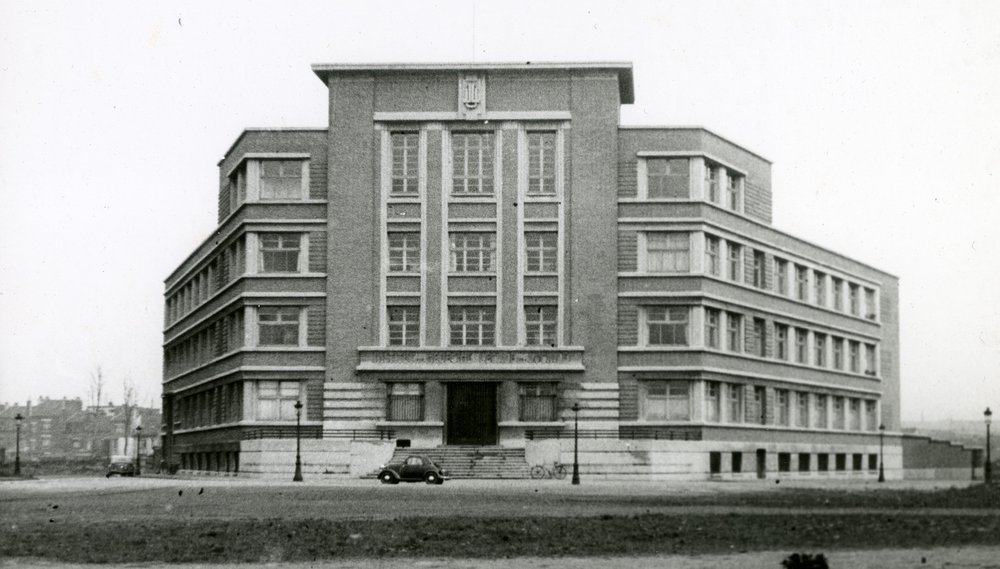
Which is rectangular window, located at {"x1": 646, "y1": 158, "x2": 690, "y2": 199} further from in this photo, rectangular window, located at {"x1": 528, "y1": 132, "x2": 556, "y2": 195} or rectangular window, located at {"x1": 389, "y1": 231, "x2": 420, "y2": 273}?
rectangular window, located at {"x1": 389, "y1": 231, "x2": 420, "y2": 273}

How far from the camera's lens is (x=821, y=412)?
7181cm

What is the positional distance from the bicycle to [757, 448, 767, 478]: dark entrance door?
12.0m

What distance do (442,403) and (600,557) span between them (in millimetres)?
42817

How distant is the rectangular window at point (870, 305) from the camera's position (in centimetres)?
7912

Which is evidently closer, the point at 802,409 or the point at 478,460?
the point at 478,460

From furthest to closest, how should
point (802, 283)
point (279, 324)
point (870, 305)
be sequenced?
1. point (870, 305)
2. point (802, 283)
3. point (279, 324)

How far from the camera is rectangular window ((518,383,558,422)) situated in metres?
58.7

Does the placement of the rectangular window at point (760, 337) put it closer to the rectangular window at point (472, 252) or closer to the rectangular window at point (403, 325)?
the rectangular window at point (472, 252)

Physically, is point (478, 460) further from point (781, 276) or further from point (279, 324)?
point (781, 276)

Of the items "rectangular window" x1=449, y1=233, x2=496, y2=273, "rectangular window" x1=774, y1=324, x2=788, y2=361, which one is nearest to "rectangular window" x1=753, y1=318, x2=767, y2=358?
"rectangular window" x1=774, y1=324, x2=788, y2=361

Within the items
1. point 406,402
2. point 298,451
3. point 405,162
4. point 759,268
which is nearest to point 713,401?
point 759,268

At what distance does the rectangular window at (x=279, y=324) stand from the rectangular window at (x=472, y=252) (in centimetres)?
745

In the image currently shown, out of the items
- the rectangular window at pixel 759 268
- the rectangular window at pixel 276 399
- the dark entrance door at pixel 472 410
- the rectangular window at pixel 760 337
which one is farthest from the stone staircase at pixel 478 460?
the rectangular window at pixel 759 268

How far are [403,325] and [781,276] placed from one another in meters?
20.9
